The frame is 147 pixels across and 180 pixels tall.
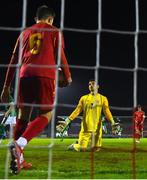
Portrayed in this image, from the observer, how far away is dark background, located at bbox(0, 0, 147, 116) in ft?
73.8

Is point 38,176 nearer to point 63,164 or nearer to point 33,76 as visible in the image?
point 33,76

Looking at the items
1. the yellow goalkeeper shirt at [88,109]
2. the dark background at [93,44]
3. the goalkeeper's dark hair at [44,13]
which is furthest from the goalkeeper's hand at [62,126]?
the dark background at [93,44]

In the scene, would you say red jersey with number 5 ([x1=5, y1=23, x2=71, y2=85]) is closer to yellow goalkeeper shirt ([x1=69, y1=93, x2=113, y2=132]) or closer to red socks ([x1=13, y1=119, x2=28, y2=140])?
red socks ([x1=13, y1=119, x2=28, y2=140])

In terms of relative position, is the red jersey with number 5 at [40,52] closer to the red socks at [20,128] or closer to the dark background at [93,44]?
the red socks at [20,128]

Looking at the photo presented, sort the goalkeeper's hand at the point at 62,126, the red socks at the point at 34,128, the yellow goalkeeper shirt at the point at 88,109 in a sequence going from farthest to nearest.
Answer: the yellow goalkeeper shirt at the point at 88,109
the goalkeeper's hand at the point at 62,126
the red socks at the point at 34,128

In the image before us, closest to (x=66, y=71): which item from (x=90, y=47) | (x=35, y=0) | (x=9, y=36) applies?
(x=35, y=0)

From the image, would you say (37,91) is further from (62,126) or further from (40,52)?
(62,126)

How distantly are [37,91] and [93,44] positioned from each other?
24785mm

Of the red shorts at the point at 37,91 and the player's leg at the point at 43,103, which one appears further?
the red shorts at the point at 37,91

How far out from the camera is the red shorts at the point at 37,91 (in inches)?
180

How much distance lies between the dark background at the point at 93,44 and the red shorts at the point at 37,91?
16200 mm

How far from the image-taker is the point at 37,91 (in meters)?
4.62

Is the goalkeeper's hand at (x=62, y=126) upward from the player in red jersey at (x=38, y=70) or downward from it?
downward

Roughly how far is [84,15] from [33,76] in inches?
838
